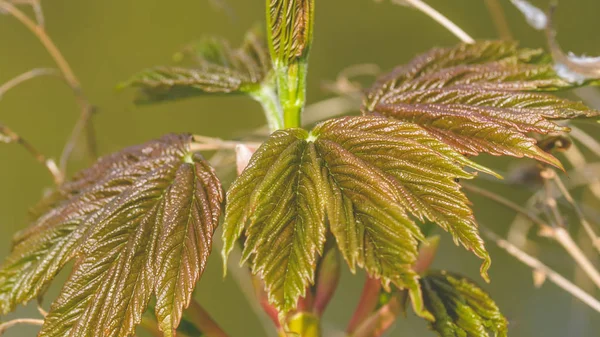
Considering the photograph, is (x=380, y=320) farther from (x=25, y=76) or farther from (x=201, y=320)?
(x=25, y=76)

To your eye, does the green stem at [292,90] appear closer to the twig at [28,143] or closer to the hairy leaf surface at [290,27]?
the hairy leaf surface at [290,27]

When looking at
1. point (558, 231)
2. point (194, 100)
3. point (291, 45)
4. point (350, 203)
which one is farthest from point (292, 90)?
point (194, 100)

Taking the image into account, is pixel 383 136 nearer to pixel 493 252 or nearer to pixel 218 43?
pixel 218 43

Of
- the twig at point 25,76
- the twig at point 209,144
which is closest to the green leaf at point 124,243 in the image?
the twig at point 209,144

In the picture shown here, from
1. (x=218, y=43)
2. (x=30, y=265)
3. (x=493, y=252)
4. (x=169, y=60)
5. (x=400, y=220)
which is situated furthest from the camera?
(x=169, y=60)

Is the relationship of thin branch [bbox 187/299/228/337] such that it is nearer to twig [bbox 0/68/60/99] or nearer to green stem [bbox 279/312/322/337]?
green stem [bbox 279/312/322/337]

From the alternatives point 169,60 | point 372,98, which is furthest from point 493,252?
point 372,98
